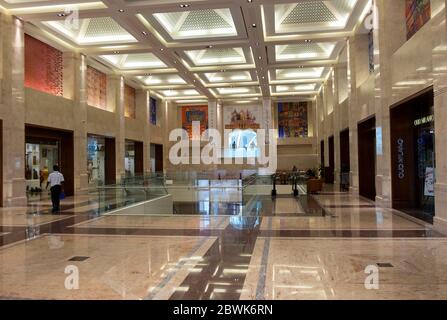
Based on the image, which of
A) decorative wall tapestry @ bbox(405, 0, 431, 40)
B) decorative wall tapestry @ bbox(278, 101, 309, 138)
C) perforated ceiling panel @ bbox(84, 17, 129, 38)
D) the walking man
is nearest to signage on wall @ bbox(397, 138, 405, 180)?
decorative wall tapestry @ bbox(405, 0, 431, 40)

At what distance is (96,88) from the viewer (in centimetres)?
2030

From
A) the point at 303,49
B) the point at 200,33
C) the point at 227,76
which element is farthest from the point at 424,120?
the point at 227,76

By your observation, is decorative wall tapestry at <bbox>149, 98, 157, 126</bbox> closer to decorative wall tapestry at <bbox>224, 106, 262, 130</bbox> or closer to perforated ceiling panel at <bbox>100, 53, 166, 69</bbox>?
decorative wall tapestry at <bbox>224, 106, 262, 130</bbox>

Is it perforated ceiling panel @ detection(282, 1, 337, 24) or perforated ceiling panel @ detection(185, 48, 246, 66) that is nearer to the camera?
perforated ceiling panel @ detection(282, 1, 337, 24)

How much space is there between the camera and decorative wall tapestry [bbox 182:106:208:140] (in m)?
33.1

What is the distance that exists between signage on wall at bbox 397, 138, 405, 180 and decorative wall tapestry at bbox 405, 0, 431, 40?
112 inches

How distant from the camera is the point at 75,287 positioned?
13.0 feet

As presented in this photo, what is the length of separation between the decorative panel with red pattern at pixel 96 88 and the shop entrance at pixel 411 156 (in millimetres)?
14859

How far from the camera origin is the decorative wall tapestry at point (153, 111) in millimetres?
28797

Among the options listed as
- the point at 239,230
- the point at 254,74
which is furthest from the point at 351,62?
the point at 239,230

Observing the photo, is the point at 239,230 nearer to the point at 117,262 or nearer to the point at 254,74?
the point at 117,262
